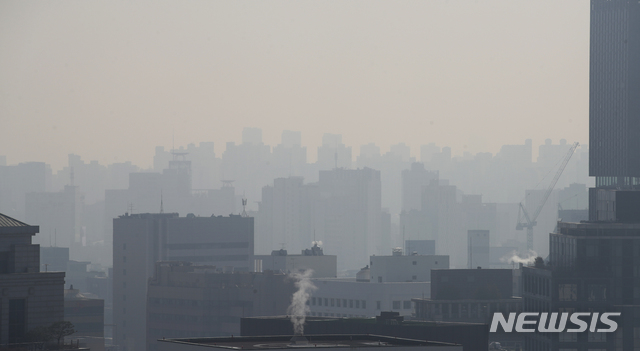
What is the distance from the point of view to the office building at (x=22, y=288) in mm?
75125

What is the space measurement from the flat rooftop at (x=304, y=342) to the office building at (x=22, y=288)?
1164 cm

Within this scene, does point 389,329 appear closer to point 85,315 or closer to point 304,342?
point 304,342

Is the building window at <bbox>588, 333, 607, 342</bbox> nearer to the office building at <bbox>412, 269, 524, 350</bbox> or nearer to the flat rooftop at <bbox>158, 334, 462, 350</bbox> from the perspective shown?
the office building at <bbox>412, 269, 524, 350</bbox>

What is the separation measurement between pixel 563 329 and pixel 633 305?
27.1 feet

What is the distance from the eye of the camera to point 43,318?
250 ft

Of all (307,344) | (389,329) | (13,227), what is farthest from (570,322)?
(307,344)

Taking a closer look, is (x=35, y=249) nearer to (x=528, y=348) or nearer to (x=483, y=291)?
(x=528, y=348)

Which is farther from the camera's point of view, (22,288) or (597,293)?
(597,293)

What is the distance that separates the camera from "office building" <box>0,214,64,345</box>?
75125 mm

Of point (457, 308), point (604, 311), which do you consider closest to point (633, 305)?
point (604, 311)

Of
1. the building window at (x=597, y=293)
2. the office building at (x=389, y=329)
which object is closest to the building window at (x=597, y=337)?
the building window at (x=597, y=293)

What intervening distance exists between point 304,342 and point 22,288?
1943cm

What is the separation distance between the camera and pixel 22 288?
249 ft

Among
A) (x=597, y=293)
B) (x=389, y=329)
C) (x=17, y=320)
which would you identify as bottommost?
(x=389, y=329)
